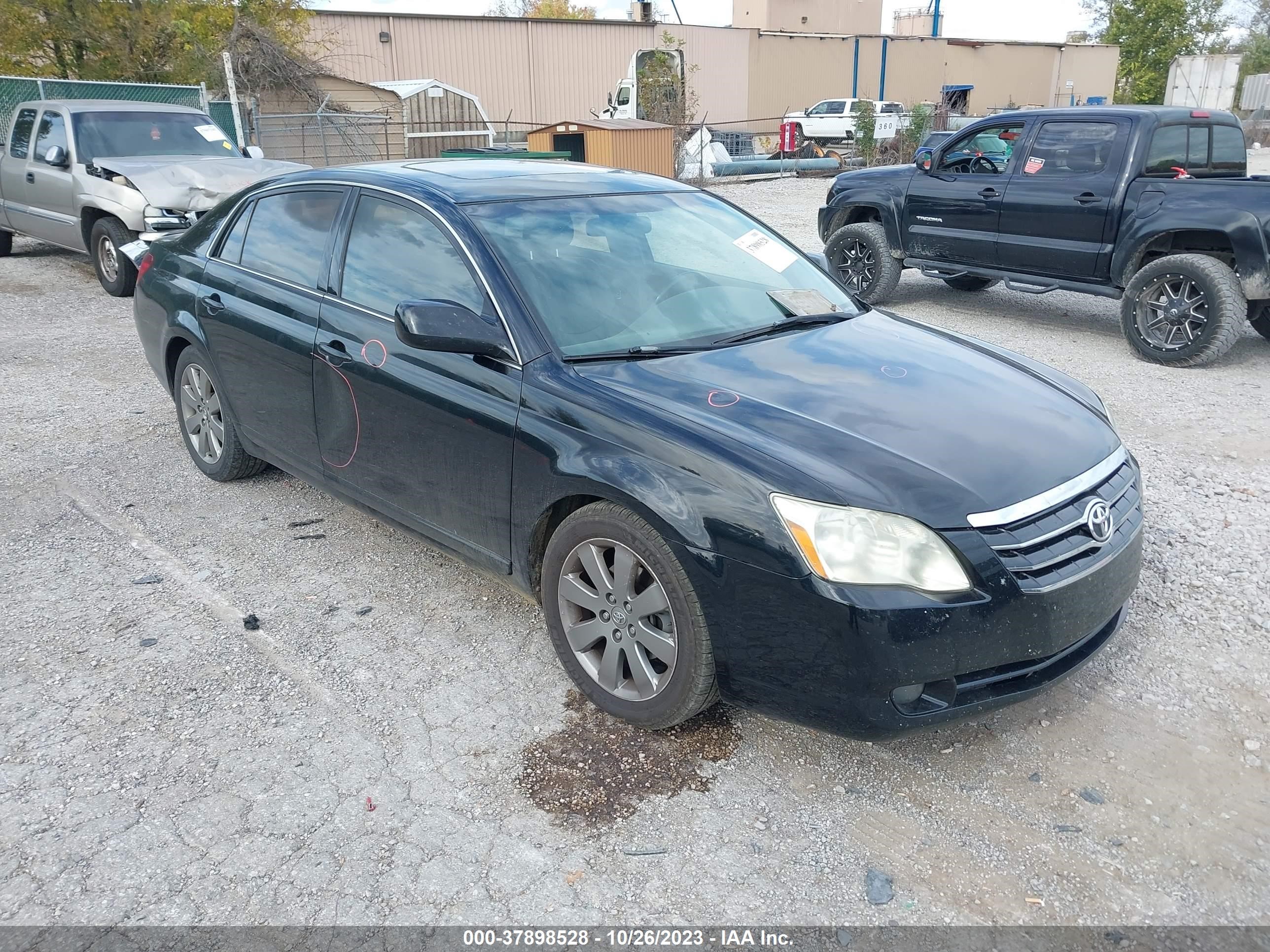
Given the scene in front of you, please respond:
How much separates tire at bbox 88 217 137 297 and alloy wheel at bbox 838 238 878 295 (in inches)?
278

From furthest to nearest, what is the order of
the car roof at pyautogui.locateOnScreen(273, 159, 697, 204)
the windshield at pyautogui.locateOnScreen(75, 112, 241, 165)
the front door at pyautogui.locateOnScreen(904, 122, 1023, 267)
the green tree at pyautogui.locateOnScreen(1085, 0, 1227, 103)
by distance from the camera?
the green tree at pyautogui.locateOnScreen(1085, 0, 1227, 103) < the windshield at pyautogui.locateOnScreen(75, 112, 241, 165) < the front door at pyautogui.locateOnScreen(904, 122, 1023, 267) < the car roof at pyautogui.locateOnScreen(273, 159, 697, 204)

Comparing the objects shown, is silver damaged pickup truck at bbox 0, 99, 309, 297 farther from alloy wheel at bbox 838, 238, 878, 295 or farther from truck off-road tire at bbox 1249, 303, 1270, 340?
truck off-road tire at bbox 1249, 303, 1270, 340

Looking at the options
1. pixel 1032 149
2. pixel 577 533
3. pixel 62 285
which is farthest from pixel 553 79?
pixel 577 533

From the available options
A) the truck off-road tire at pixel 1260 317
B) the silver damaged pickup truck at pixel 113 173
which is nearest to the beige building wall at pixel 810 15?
the silver damaged pickup truck at pixel 113 173

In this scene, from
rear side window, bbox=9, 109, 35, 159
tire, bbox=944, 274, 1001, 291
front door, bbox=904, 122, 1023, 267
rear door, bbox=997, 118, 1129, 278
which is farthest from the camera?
rear side window, bbox=9, 109, 35, 159

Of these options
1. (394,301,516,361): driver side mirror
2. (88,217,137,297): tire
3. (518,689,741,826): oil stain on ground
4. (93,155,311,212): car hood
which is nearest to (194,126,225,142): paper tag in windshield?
(93,155,311,212): car hood

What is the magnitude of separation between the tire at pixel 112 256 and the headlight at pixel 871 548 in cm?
903

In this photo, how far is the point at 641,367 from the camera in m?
3.23

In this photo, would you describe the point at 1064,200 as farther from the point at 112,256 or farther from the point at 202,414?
the point at 112,256

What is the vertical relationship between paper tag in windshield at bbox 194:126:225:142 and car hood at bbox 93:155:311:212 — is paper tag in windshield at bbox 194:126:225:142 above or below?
above

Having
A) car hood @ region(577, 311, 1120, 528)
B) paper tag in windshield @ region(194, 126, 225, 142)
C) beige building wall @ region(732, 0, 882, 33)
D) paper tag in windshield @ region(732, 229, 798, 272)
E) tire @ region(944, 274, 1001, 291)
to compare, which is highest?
beige building wall @ region(732, 0, 882, 33)

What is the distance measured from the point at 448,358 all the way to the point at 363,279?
0.67m

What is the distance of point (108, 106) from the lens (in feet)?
34.9

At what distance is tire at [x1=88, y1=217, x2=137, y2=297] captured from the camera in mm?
9742
